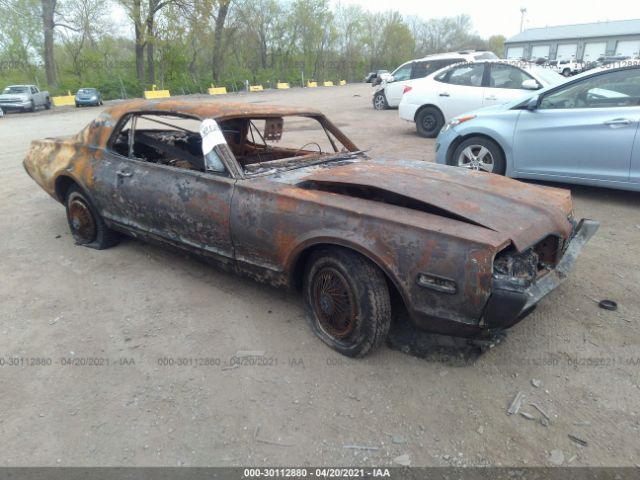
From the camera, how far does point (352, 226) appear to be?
2.48 meters

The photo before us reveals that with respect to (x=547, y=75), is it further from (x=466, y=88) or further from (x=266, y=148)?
(x=266, y=148)

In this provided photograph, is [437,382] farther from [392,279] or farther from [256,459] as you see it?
[256,459]

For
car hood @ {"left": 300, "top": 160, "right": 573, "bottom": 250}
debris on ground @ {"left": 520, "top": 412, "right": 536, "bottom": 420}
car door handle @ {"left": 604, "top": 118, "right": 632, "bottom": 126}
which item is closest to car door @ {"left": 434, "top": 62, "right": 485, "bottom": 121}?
car door handle @ {"left": 604, "top": 118, "right": 632, "bottom": 126}

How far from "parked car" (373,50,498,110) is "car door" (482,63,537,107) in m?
3.75

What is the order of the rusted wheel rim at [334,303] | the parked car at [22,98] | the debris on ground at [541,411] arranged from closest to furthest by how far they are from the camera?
the debris on ground at [541,411] → the rusted wheel rim at [334,303] → the parked car at [22,98]

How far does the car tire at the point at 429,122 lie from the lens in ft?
31.0

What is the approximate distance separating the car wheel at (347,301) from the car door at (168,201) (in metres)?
0.70

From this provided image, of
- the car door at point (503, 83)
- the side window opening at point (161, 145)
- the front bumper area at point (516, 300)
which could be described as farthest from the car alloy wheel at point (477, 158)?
the side window opening at point (161, 145)

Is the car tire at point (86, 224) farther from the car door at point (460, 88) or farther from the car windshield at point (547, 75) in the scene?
the car windshield at point (547, 75)

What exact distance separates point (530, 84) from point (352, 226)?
682 centimetres

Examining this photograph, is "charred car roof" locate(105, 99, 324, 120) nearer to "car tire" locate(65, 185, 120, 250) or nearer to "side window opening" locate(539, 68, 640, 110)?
"car tire" locate(65, 185, 120, 250)

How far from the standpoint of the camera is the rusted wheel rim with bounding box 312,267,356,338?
2588 mm

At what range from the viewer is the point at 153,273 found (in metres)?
3.85

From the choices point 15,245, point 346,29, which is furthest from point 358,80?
point 15,245
